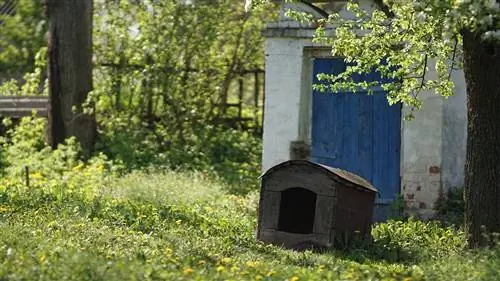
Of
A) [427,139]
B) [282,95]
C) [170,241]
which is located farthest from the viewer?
[282,95]

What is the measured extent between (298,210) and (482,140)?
2.84 meters

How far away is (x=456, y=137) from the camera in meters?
13.5

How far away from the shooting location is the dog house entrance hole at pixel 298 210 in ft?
38.5

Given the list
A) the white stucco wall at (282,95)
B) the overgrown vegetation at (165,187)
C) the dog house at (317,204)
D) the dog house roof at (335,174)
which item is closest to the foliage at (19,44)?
the overgrown vegetation at (165,187)

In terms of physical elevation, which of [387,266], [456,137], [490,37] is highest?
[490,37]

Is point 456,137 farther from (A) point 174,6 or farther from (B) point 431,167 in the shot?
(A) point 174,6

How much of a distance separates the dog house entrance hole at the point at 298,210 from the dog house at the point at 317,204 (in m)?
0.02

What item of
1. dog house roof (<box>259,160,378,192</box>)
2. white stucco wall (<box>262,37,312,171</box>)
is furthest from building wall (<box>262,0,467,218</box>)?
dog house roof (<box>259,160,378,192</box>)

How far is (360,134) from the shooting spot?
14102 millimetres

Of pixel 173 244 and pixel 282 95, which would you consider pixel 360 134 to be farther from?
pixel 173 244

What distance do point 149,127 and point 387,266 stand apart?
10.7 metres

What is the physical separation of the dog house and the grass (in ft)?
0.92

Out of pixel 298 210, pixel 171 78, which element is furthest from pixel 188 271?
Answer: pixel 171 78

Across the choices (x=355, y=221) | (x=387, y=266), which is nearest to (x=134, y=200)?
(x=355, y=221)
